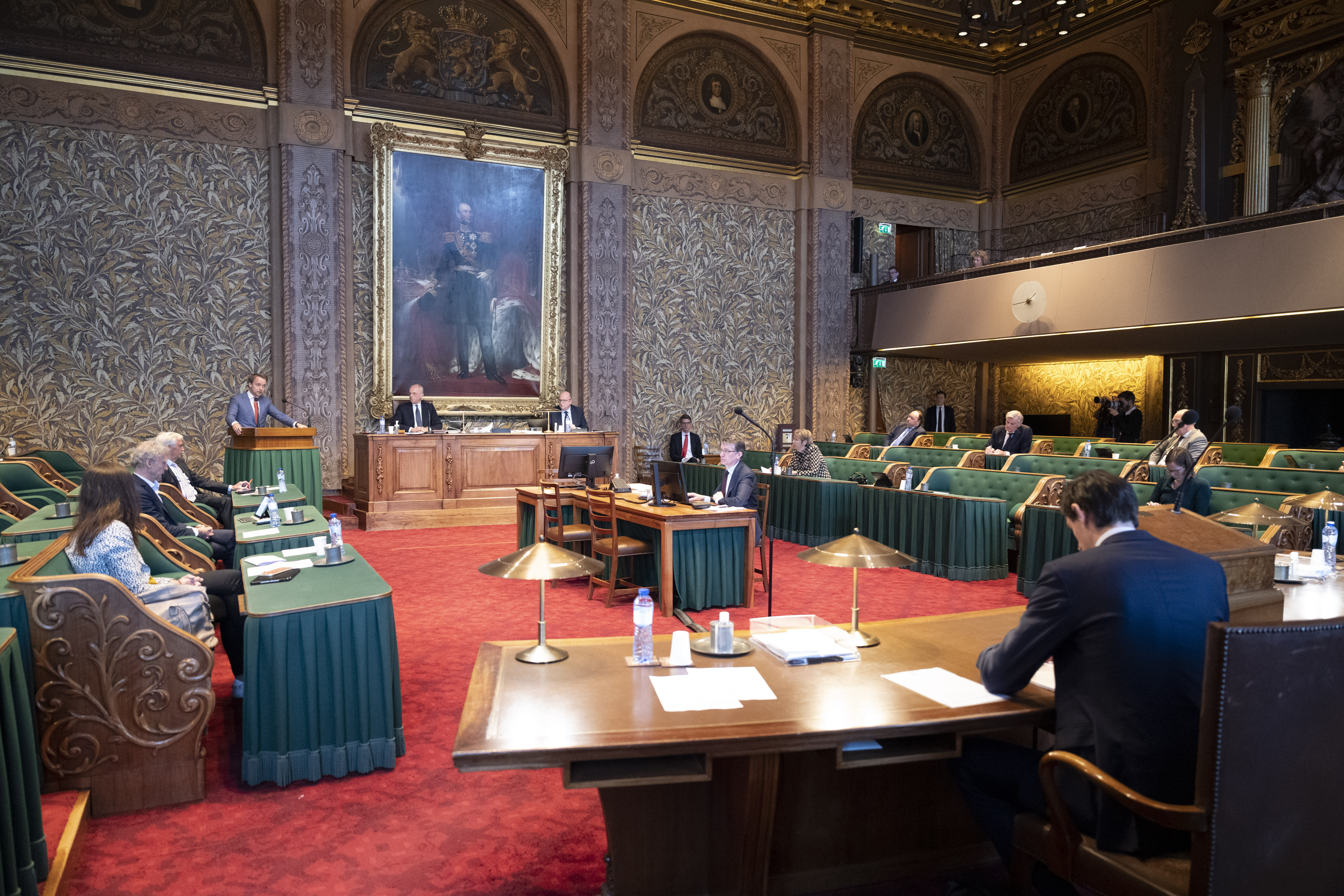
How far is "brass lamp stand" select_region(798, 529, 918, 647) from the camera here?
A: 2725 millimetres

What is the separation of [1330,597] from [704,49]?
12777 mm

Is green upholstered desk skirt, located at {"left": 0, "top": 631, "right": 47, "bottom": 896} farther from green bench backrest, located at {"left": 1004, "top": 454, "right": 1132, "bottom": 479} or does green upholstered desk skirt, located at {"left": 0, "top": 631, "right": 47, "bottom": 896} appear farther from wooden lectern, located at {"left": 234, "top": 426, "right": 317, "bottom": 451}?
green bench backrest, located at {"left": 1004, "top": 454, "right": 1132, "bottom": 479}

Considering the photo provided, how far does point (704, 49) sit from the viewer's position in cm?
1386

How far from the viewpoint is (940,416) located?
49.7ft

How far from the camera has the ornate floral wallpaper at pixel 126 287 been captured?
9.90 m

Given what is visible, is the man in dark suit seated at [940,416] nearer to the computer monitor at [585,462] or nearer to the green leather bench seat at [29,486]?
the computer monitor at [585,462]

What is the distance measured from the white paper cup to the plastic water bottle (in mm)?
64

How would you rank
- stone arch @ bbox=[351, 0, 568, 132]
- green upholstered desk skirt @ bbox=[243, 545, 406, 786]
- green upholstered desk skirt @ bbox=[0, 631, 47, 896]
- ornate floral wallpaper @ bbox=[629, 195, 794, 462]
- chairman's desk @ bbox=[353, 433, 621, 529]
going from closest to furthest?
green upholstered desk skirt @ bbox=[0, 631, 47, 896], green upholstered desk skirt @ bbox=[243, 545, 406, 786], chairman's desk @ bbox=[353, 433, 621, 529], stone arch @ bbox=[351, 0, 568, 132], ornate floral wallpaper @ bbox=[629, 195, 794, 462]

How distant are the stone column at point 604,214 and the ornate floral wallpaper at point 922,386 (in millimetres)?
5191

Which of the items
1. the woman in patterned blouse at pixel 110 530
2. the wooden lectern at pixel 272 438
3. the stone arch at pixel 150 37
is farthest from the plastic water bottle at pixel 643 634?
the stone arch at pixel 150 37

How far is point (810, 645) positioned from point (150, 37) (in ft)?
39.1

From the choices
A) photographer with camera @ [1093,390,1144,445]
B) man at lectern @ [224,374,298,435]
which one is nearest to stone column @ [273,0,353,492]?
man at lectern @ [224,374,298,435]

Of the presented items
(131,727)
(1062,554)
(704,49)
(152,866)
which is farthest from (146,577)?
(704,49)

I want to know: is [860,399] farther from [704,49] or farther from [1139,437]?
[704,49]
